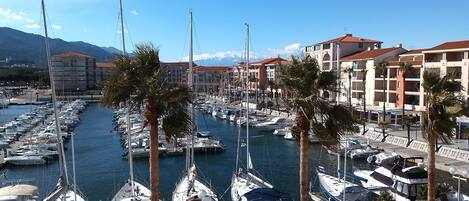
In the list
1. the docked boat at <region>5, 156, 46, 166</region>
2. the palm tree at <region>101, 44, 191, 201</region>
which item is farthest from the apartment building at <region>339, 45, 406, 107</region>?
the palm tree at <region>101, 44, 191, 201</region>

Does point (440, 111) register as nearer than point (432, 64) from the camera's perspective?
Yes

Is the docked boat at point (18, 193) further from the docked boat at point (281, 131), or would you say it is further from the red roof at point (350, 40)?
the red roof at point (350, 40)

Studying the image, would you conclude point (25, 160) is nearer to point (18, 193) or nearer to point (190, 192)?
point (18, 193)

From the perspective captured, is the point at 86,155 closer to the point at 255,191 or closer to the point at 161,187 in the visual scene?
the point at 161,187

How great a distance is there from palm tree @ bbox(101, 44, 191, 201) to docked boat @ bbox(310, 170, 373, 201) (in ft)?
57.5

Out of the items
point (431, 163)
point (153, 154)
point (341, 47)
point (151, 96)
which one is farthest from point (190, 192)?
point (341, 47)

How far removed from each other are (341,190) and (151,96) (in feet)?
77.1

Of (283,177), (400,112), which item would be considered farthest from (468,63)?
(283,177)

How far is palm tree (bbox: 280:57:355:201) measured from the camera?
16938 mm

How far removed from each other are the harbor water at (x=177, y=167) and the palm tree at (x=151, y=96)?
2580 cm

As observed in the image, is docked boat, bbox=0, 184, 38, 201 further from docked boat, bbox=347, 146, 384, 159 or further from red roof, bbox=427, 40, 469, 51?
red roof, bbox=427, 40, 469, 51

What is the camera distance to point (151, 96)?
53.8 feet

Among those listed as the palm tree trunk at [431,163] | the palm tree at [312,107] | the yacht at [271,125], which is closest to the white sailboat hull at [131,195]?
the palm tree at [312,107]

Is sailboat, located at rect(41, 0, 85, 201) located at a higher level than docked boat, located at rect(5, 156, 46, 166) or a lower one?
higher
